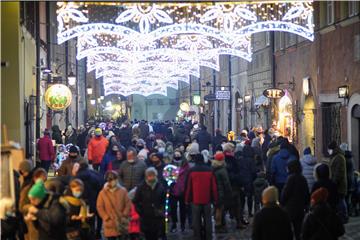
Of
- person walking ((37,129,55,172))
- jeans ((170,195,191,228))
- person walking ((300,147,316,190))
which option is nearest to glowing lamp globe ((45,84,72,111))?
person walking ((37,129,55,172))

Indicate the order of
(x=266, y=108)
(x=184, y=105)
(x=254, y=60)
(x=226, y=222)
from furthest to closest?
(x=184, y=105) < (x=254, y=60) < (x=266, y=108) < (x=226, y=222)

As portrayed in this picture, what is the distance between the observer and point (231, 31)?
2231 centimetres

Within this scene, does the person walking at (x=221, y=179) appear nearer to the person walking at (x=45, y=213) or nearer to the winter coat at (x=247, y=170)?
the winter coat at (x=247, y=170)

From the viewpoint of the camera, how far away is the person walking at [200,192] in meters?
13.7

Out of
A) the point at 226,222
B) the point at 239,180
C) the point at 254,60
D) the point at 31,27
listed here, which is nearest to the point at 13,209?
the point at 239,180

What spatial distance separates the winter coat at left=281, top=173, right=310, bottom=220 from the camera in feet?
42.7

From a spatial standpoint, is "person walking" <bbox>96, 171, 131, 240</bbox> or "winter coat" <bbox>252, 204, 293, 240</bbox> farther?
"person walking" <bbox>96, 171, 131, 240</bbox>

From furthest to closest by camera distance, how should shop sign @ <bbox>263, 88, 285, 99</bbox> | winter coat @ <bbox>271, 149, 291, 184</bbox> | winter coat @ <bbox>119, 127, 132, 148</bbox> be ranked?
shop sign @ <bbox>263, 88, 285, 99</bbox>, winter coat @ <bbox>119, 127, 132, 148</bbox>, winter coat @ <bbox>271, 149, 291, 184</bbox>

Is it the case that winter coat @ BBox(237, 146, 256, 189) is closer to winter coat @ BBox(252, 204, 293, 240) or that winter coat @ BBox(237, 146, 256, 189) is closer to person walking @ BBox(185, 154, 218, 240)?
person walking @ BBox(185, 154, 218, 240)

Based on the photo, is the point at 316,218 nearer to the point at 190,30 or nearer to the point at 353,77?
the point at 190,30

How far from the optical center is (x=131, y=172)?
47.0 feet

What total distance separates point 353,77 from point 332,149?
727 centimetres

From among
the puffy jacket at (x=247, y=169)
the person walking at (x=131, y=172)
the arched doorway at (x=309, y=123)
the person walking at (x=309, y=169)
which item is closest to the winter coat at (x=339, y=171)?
the person walking at (x=309, y=169)

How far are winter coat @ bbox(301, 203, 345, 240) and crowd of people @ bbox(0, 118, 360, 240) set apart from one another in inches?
0.5
